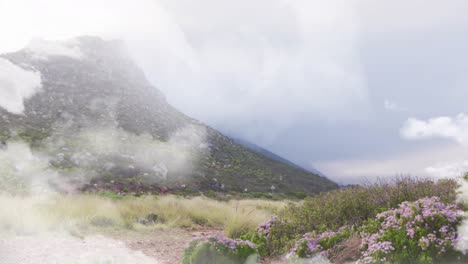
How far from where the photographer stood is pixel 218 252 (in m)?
5.51

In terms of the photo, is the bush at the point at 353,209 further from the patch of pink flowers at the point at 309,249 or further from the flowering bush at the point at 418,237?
the flowering bush at the point at 418,237

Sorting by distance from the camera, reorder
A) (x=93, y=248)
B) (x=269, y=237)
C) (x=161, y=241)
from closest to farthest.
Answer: (x=269, y=237)
(x=93, y=248)
(x=161, y=241)

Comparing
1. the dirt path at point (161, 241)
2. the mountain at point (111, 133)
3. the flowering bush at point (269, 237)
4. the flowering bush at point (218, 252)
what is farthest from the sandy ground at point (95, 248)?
the mountain at point (111, 133)

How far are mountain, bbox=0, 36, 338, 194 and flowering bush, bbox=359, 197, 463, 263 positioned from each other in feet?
77.1

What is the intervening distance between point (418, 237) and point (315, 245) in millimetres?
1425

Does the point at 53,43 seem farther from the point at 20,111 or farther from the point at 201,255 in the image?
the point at 201,255

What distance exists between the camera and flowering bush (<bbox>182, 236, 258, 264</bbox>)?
18.0 feet

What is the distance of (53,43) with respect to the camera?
2761 inches

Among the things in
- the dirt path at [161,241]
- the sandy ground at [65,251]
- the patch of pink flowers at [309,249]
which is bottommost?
the sandy ground at [65,251]

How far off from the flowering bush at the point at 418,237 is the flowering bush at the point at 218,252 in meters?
1.68

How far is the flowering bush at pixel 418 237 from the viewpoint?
14.9 ft

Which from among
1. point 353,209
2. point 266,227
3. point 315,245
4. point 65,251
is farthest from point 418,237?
point 65,251

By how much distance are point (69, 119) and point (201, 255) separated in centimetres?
4522

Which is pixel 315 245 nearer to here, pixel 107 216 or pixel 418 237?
pixel 418 237
